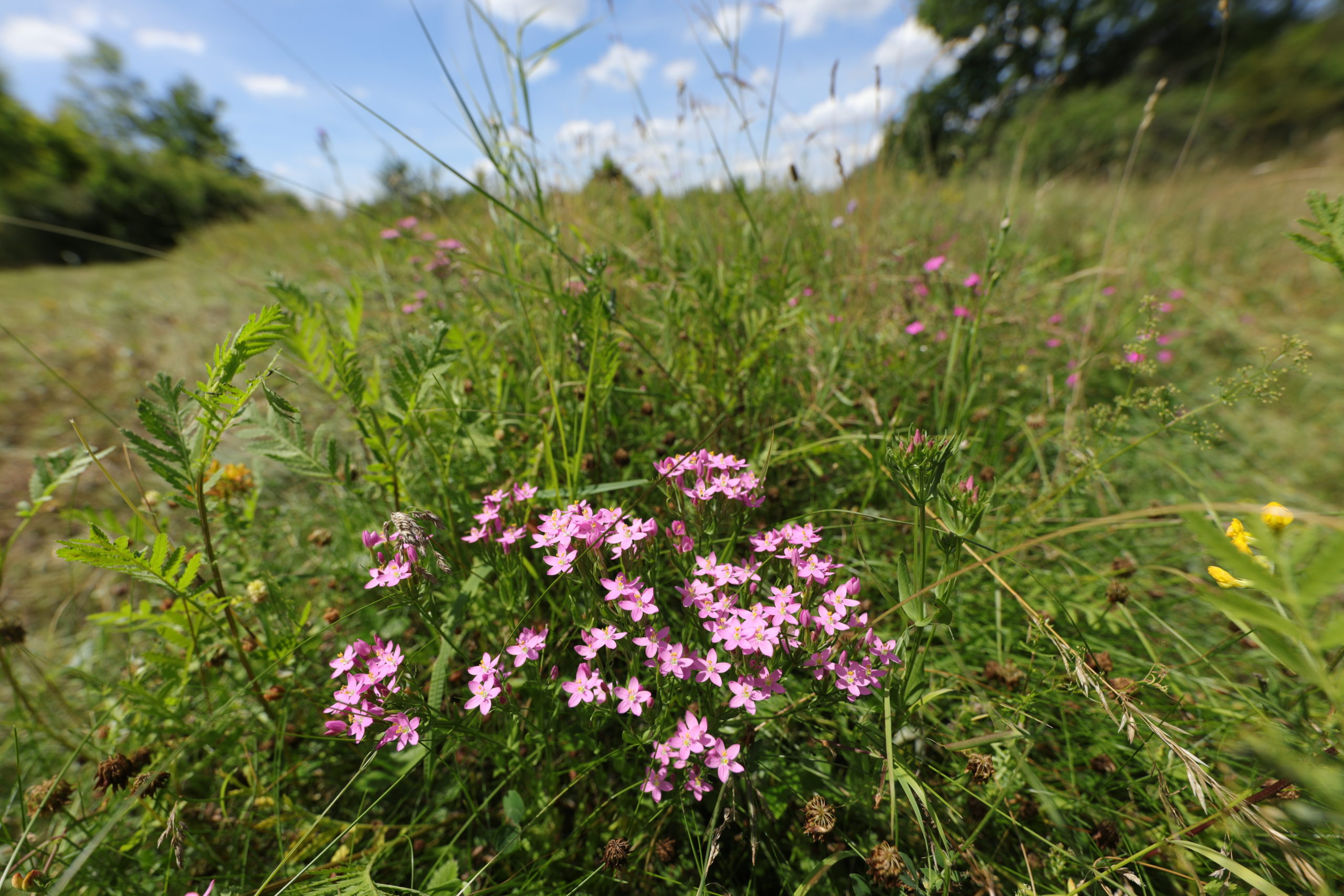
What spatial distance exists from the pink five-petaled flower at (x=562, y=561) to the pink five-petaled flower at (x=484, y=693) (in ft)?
0.82

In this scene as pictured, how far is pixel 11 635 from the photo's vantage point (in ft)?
4.74

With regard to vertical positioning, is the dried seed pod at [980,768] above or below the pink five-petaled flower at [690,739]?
below

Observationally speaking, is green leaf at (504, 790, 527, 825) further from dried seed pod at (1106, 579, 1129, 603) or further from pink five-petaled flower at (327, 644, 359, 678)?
dried seed pod at (1106, 579, 1129, 603)

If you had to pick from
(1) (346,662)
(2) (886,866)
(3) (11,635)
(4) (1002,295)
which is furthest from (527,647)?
(4) (1002,295)

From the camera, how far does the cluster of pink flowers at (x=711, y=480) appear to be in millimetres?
1249

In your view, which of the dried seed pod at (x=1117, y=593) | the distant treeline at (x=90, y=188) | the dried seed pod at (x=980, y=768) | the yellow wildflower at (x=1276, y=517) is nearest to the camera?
the yellow wildflower at (x=1276, y=517)

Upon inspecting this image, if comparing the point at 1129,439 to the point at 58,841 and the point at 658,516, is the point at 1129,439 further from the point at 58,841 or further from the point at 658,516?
the point at 58,841

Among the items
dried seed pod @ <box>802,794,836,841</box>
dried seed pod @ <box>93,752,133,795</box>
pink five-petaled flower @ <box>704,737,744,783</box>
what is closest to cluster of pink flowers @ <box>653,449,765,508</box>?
pink five-petaled flower @ <box>704,737,744,783</box>

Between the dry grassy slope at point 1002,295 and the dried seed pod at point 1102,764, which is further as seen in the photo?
the dry grassy slope at point 1002,295

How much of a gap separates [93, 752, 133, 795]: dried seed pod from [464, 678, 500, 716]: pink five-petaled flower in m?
0.79

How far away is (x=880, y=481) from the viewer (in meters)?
1.89

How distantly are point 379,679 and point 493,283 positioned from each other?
7.79 feet

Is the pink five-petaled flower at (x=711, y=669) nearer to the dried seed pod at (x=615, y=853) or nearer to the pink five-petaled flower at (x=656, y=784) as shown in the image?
the pink five-petaled flower at (x=656, y=784)

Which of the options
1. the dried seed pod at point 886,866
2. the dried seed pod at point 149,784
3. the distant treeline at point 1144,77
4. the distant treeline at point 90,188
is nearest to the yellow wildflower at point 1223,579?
the dried seed pod at point 886,866
